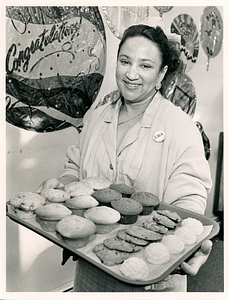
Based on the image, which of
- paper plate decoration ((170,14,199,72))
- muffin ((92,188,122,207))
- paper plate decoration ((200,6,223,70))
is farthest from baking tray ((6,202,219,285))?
paper plate decoration ((200,6,223,70))

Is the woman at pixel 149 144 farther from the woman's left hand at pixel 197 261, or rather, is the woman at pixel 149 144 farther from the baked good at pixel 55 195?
the woman's left hand at pixel 197 261

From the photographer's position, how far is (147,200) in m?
1.09

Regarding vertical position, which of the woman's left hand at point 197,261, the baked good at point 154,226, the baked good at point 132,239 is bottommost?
the woman's left hand at point 197,261

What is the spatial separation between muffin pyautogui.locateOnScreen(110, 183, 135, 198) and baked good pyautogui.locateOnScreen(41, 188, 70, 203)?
0.18 metres

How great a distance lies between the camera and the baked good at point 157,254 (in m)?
0.84

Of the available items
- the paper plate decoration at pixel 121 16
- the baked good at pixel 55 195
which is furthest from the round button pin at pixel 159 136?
the paper plate decoration at pixel 121 16

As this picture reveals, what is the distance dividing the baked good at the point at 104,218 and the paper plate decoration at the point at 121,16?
1066 mm

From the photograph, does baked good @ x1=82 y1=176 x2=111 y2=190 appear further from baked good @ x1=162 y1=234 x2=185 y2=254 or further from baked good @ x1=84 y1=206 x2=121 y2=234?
baked good @ x1=162 y1=234 x2=185 y2=254

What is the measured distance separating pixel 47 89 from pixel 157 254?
953 millimetres

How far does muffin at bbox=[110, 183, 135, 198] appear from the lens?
1.15 m
